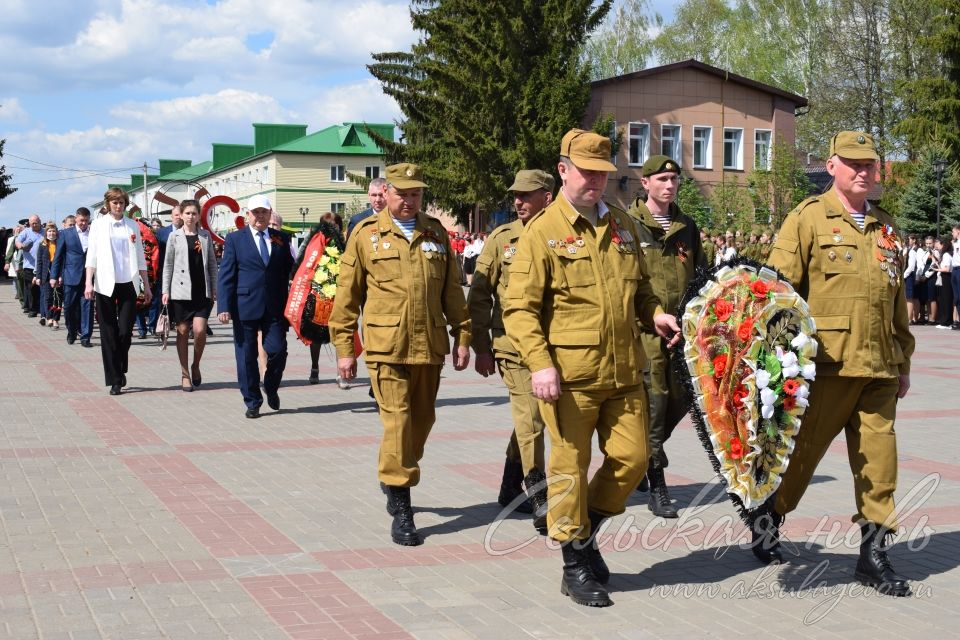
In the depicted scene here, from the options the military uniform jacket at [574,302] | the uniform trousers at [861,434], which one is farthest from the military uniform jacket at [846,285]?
the military uniform jacket at [574,302]

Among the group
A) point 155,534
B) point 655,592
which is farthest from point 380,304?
point 655,592

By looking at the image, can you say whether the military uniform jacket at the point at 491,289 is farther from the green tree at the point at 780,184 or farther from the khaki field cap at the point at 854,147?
the green tree at the point at 780,184

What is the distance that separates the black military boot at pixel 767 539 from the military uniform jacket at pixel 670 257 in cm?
144

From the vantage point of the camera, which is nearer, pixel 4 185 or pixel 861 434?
pixel 861 434

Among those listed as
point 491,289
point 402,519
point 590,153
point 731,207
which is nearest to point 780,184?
point 731,207

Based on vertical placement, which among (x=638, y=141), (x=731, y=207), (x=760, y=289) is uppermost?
(x=638, y=141)

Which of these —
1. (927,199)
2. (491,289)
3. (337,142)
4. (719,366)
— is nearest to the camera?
(719,366)

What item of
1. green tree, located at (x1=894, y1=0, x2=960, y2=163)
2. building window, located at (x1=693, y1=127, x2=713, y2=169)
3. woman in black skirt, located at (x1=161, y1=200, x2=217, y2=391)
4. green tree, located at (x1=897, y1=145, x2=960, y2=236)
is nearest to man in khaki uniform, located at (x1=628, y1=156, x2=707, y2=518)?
woman in black skirt, located at (x1=161, y1=200, x2=217, y2=391)

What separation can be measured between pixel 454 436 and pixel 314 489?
245cm

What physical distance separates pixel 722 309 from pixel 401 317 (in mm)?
1928

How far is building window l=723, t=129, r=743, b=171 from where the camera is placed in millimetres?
51750

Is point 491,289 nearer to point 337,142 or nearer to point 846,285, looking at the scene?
point 846,285

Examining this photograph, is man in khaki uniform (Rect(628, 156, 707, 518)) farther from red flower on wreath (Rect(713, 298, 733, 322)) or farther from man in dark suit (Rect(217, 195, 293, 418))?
man in dark suit (Rect(217, 195, 293, 418))

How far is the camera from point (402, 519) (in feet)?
21.6
